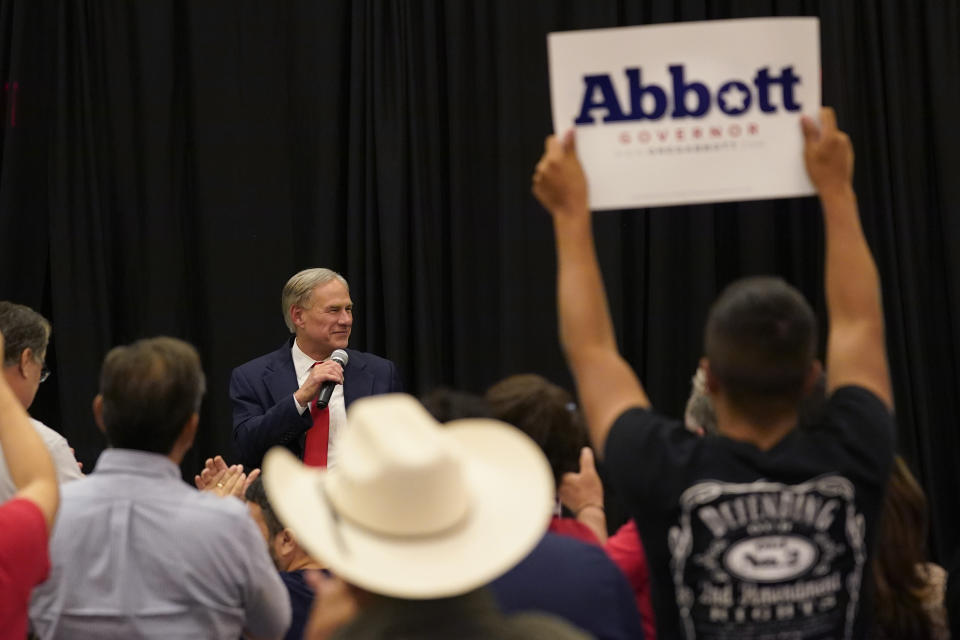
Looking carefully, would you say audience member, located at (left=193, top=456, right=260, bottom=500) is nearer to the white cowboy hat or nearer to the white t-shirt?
the white t-shirt

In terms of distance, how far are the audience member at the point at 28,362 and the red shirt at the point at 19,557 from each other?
924mm

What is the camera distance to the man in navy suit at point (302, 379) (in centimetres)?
390

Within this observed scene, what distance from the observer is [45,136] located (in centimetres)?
536

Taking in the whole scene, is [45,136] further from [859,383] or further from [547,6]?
[859,383]

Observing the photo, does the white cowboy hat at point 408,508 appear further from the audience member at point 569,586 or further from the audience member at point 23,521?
the audience member at point 23,521

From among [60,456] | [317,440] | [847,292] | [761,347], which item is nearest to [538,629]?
[761,347]

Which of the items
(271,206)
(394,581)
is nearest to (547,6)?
(271,206)

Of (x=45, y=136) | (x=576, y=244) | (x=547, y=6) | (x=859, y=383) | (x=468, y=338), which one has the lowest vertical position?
(x=468, y=338)

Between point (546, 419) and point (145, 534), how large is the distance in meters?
0.71

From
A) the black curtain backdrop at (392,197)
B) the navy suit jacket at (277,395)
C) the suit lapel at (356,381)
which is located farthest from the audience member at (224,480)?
the black curtain backdrop at (392,197)

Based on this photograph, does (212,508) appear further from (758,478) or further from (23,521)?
(758,478)

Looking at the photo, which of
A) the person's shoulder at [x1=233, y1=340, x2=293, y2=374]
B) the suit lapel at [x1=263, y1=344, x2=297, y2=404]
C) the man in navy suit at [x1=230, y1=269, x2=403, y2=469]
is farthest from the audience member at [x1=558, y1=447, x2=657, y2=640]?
the person's shoulder at [x1=233, y1=340, x2=293, y2=374]

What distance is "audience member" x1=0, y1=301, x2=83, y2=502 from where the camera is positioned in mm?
2820

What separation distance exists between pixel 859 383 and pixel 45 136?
4568mm
